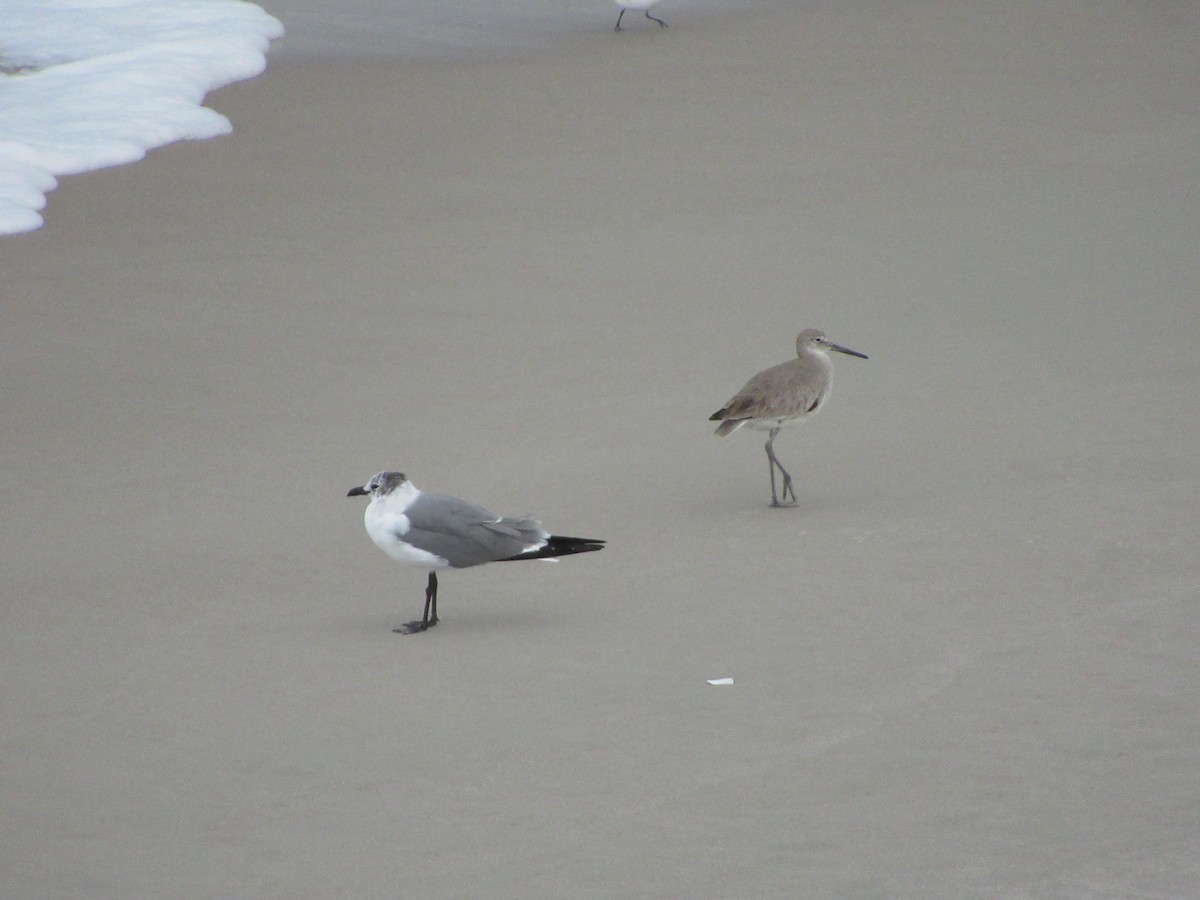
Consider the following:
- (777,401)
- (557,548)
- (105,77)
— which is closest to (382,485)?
(557,548)

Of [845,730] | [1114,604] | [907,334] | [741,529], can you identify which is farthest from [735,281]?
[845,730]

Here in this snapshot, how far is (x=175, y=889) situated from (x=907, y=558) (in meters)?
3.21

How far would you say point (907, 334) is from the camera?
8.90 m

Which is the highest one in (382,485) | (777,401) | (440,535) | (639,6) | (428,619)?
(639,6)

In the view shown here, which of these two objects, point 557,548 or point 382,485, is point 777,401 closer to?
point 557,548

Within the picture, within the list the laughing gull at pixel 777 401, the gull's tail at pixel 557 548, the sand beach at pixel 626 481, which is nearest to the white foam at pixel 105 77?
the sand beach at pixel 626 481

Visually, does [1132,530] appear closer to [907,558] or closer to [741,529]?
[907,558]

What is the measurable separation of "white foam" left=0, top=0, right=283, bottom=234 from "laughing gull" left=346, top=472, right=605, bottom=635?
5.66 metres

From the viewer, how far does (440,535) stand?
560cm

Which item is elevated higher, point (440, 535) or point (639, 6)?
point (639, 6)

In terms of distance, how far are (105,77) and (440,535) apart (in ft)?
32.0

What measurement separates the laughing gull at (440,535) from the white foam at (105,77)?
223 inches

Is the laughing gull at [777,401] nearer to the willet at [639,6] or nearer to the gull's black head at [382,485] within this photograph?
the gull's black head at [382,485]

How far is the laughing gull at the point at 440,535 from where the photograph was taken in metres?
5.57
